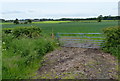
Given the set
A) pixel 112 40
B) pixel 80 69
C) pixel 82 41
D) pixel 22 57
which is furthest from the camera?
pixel 82 41

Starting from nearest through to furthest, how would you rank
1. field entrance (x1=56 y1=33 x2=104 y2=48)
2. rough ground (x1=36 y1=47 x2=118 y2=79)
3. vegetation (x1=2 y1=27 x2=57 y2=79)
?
rough ground (x1=36 y1=47 x2=118 y2=79) < vegetation (x1=2 y1=27 x2=57 y2=79) < field entrance (x1=56 y1=33 x2=104 y2=48)

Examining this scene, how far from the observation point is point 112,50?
6.79 metres

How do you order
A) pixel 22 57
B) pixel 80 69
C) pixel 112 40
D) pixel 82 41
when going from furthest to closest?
pixel 82 41 → pixel 112 40 → pixel 22 57 → pixel 80 69

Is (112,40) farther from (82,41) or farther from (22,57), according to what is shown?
(22,57)

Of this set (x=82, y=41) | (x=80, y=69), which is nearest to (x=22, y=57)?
(x=80, y=69)

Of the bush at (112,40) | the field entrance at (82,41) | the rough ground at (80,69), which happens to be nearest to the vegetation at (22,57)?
the rough ground at (80,69)

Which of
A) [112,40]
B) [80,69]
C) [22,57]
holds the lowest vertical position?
[80,69]

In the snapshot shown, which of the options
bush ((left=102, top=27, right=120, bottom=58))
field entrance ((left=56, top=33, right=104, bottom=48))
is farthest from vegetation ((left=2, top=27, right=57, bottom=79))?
bush ((left=102, top=27, right=120, bottom=58))

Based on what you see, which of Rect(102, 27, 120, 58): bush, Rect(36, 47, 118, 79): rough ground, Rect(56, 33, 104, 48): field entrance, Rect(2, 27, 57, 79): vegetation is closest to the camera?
Rect(36, 47, 118, 79): rough ground

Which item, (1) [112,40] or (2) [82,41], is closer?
(1) [112,40]

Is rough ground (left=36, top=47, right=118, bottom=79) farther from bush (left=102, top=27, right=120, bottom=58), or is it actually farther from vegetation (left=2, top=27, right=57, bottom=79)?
bush (left=102, top=27, right=120, bottom=58)

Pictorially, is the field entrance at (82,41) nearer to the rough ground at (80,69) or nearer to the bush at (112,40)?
the bush at (112,40)

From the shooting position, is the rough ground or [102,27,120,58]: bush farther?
[102,27,120,58]: bush

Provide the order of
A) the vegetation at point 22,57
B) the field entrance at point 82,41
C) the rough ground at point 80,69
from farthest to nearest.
Result: the field entrance at point 82,41, the vegetation at point 22,57, the rough ground at point 80,69
